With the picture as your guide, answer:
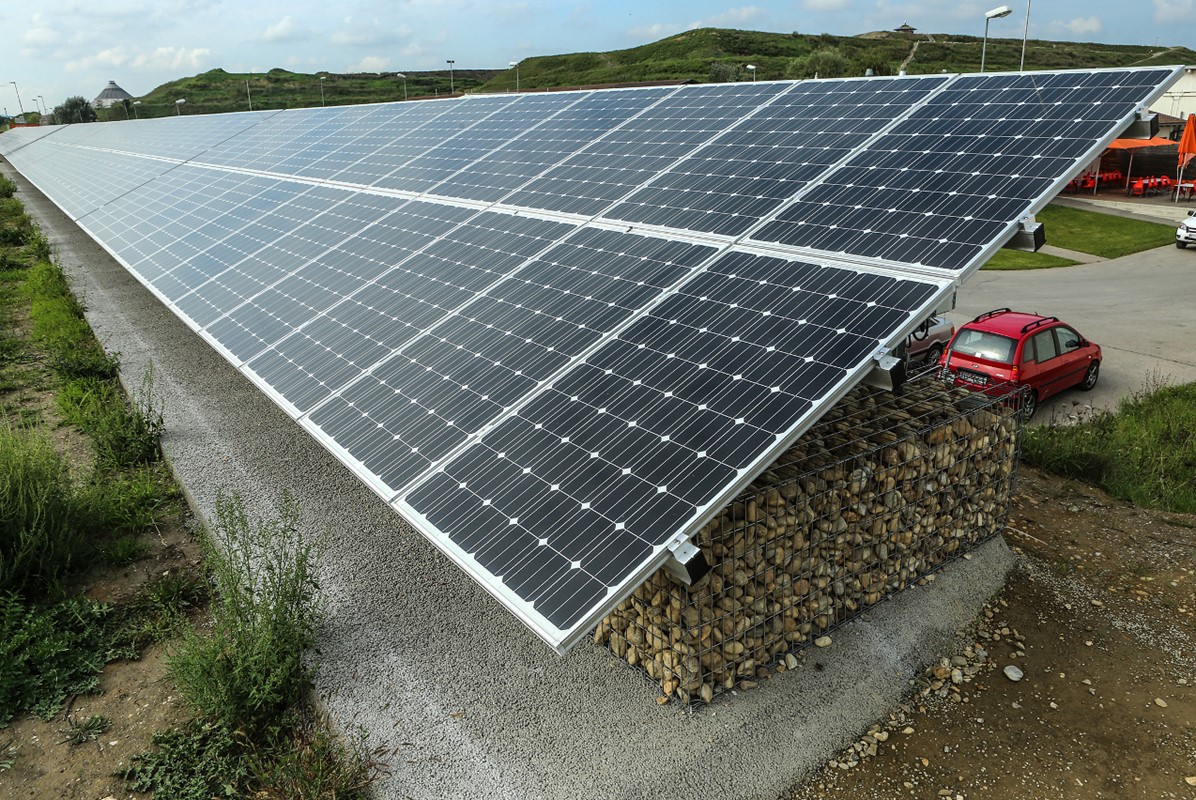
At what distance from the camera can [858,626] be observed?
8172 millimetres

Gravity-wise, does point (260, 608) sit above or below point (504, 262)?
below

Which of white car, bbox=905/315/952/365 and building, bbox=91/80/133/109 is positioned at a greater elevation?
building, bbox=91/80/133/109

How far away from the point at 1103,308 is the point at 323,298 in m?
22.8

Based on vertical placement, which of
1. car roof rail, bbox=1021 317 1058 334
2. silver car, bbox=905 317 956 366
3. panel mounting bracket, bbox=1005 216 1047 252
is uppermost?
panel mounting bracket, bbox=1005 216 1047 252

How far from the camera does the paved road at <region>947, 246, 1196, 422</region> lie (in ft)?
55.4

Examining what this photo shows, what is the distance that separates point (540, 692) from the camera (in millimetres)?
7375

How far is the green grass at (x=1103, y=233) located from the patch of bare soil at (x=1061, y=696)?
86.5ft

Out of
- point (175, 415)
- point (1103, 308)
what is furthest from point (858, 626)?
point (1103, 308)

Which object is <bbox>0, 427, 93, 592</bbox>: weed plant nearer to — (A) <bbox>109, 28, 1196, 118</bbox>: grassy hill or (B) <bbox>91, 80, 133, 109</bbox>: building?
(A) <bbox>109, 28, 1196, 118</bbox>: grassy hill

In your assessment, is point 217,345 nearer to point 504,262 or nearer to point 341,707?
point 504,262

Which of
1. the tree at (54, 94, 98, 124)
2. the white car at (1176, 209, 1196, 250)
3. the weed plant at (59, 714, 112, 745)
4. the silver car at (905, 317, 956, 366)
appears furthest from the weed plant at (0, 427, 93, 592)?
the tree at (54, 94, 98, 124)

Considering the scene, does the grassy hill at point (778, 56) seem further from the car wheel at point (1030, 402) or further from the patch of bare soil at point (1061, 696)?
the patch of bare soil at point (1061, 696)

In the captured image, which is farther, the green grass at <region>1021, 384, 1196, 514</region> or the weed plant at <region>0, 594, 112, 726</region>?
the green grass at <region>1021, 384, 1196, 514</region>

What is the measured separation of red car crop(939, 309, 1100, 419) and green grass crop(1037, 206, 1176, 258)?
62.2ft
